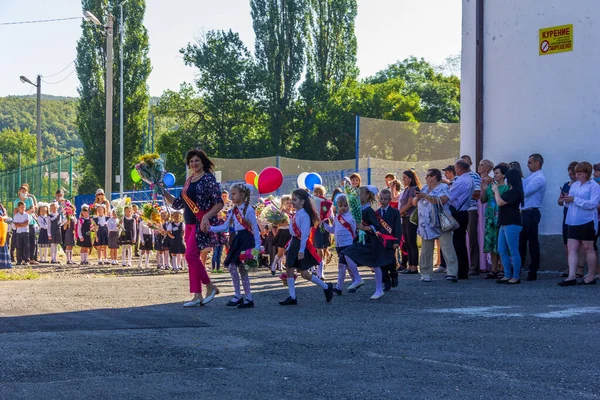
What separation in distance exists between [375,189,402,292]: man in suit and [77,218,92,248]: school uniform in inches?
446

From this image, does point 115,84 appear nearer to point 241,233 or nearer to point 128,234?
point 128,234

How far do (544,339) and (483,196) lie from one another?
266 inches

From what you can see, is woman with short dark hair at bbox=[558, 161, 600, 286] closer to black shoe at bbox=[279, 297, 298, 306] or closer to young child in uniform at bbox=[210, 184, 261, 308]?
black shoe at bbox=[279, 297, 298, 306]

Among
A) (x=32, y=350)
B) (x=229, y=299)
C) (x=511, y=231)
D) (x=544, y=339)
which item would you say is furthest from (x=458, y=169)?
(x=32, y=350)

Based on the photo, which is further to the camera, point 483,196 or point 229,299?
point 483,196

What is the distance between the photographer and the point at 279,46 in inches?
1966

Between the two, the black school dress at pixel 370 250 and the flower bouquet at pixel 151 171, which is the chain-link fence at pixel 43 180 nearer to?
the flower bouquet at pixel 151 171

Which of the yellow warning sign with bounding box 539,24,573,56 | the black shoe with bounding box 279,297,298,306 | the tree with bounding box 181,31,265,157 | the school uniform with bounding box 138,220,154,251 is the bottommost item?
the black shoe with bounding box 279,297,298,306

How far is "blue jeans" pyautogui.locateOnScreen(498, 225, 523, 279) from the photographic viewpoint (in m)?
13.5

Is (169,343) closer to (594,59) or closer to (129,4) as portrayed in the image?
(594,59)

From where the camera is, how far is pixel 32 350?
23.9 feet

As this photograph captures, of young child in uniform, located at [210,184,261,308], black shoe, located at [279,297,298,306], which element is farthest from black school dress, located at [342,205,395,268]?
young child in uniform, located at [210,184,261,308]

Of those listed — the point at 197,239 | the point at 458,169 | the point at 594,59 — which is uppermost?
the point at 594,59

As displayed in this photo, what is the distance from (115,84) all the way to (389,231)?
135ft
